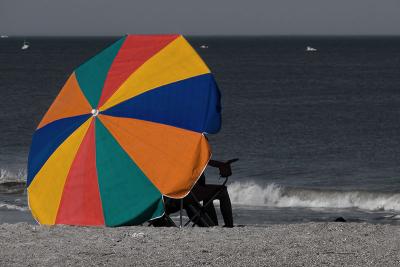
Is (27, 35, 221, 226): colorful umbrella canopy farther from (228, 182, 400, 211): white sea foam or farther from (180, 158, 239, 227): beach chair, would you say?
(228, 182, 400, 211): white sea foam

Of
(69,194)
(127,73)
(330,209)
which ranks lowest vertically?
(330,209)

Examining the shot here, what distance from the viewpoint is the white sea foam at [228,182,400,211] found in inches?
786

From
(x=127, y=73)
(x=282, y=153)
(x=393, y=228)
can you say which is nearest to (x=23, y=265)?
(x=127, y=73)

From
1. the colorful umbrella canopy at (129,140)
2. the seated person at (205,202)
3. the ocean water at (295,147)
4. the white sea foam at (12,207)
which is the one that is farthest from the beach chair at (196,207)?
the white sea foam at (12,207)

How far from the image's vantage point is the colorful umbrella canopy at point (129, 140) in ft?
28.7

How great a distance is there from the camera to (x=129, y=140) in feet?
29.1

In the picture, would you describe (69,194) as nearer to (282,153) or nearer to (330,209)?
(330,209)

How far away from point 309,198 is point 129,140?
12.3 meters

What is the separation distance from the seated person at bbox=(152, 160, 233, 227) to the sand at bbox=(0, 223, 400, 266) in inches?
14.8

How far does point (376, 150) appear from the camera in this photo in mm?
30297

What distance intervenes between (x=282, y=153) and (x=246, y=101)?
83.3 ft

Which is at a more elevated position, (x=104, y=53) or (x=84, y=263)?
(x=104, y=53)

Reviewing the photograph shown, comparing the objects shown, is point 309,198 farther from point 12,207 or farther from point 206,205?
point 206,205

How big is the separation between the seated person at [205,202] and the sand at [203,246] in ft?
1.23
